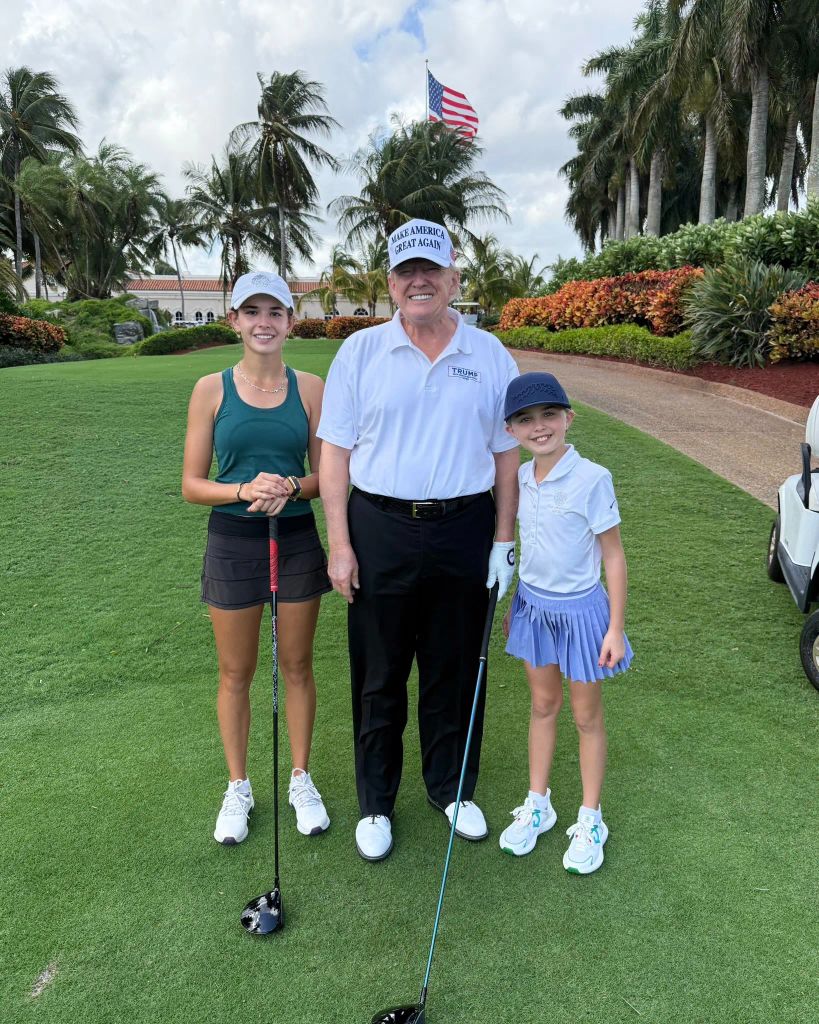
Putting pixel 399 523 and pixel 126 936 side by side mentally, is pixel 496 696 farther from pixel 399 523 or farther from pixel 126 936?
Result: pixel 126 936

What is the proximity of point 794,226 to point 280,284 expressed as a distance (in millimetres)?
12407

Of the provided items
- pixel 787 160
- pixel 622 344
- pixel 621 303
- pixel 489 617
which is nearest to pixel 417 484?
pixel 489 617

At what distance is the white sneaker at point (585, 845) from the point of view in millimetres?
2494

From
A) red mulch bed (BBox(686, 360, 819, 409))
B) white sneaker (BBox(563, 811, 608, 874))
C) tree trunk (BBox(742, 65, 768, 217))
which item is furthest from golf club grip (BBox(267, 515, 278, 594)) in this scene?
tree trunk (BBox(742, 65, 768, 217))

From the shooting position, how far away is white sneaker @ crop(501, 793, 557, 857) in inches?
103

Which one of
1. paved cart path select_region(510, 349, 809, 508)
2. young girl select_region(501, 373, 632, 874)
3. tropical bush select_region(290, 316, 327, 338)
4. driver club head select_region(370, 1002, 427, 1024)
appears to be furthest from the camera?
tropical bush select_region(290, 316, 327, 338)

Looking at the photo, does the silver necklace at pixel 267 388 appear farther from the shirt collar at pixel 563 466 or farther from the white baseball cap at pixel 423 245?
the shirt collar at pixel 563 466

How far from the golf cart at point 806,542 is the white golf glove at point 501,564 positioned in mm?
1971

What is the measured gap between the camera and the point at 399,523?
2445 millimetres

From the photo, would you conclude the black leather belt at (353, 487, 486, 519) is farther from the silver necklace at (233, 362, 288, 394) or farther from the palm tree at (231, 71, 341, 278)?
the palm tree at (231, 71, 341, 278)

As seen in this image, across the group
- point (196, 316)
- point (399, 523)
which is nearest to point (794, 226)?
point (399, 523)

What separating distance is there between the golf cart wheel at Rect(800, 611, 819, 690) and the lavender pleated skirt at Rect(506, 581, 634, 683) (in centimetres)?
162

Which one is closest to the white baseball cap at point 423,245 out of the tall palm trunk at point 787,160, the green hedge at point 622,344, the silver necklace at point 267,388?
the silver necklace at point 267,388

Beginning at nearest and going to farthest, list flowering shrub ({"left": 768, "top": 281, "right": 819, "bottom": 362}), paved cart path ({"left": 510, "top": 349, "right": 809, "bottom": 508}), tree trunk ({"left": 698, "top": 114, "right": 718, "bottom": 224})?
paved cart path ({"left": 510, "top": 349, "right": 809, "bottom": 508})
flowering shrub ({"left": 768, "top": 281, "right": 819, "bottom": 362})
tree trunk ({"left": 698, "top": 114, "right": 718, "bottom": 224})
